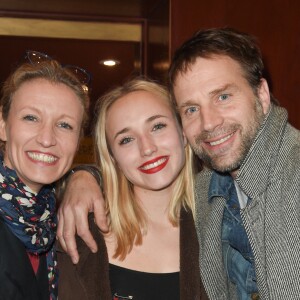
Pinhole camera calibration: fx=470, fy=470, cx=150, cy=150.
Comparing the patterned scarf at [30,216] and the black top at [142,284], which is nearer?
the patterned scarf at [30,216]

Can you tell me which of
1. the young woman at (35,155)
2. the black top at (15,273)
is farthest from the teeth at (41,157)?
the black top at (15,273)

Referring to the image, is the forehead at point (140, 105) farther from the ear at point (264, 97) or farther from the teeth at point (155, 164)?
the ear at point (264, 97)

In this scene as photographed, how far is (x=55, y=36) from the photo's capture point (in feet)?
12.0

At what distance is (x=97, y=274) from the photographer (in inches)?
71.8

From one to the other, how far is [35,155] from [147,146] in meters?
0.47

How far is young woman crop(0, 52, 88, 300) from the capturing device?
5.44ft

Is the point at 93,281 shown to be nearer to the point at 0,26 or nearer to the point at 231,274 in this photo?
the point at 231,274

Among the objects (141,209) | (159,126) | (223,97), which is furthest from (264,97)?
(141,209)

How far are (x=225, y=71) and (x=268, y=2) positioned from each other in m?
1.41

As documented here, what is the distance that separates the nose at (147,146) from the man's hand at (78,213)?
0.25 m

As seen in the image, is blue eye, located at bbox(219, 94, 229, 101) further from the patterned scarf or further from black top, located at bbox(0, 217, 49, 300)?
black top, located at bbox(0, 217, 49, 300)

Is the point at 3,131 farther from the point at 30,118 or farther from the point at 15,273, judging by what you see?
the point at 15,273

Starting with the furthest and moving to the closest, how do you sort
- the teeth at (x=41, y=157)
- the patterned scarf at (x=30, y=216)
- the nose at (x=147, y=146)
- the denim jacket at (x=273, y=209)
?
1. the nose at (x=147, y=146)
2. the teeth at (x=41, y=157)
3. the patterned scarf at (x=30, y=216)
4. the denim jacket at (x=273, y=209)

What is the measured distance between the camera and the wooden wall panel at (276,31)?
2920mm
